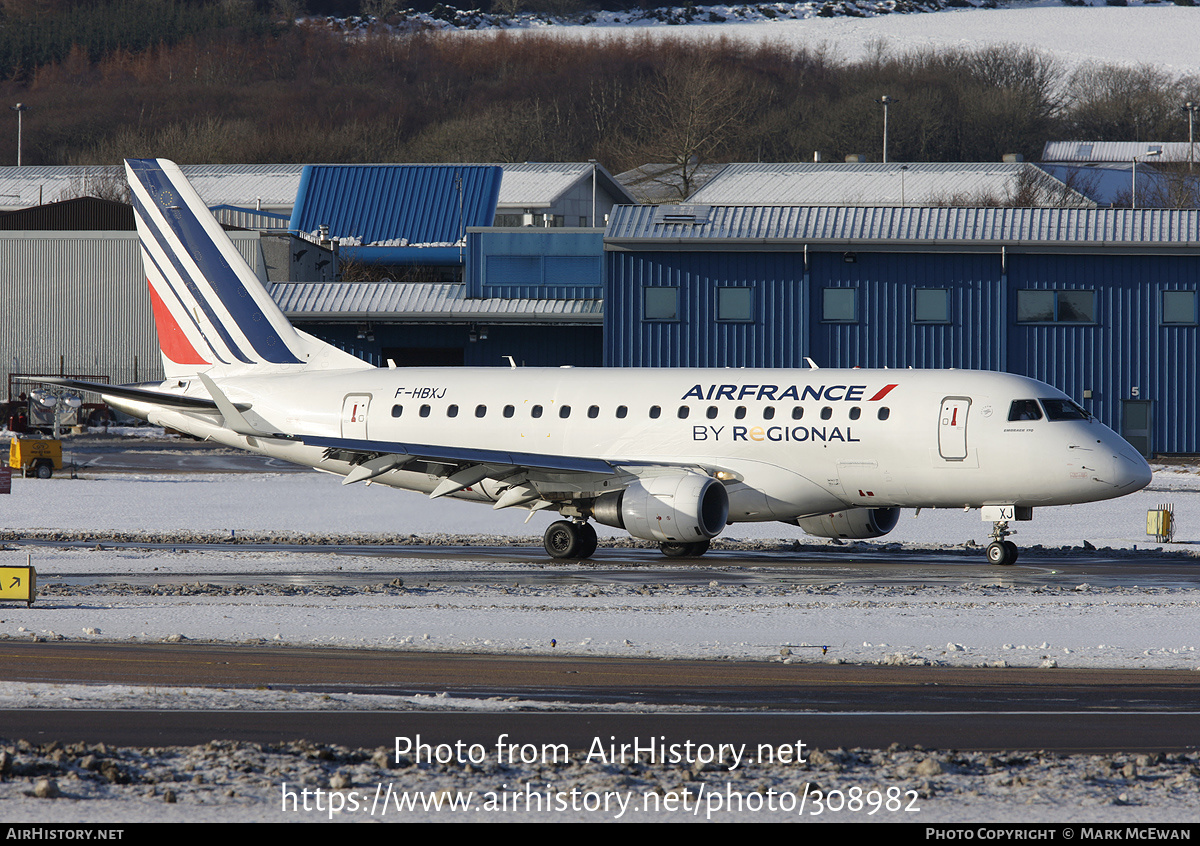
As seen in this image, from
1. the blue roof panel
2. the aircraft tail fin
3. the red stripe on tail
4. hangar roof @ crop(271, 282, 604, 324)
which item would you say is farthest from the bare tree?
the red stripe on tail

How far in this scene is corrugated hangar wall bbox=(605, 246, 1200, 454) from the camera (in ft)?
180

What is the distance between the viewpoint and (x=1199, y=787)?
1009 cm

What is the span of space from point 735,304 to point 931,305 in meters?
8.03

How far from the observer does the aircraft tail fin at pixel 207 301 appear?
32.6 meters

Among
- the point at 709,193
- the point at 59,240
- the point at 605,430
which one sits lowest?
the point at 605,430

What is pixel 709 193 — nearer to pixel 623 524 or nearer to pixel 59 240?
pixel 59 240

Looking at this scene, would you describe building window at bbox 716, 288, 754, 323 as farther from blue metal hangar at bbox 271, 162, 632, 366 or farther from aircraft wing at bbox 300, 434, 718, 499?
aircraft wing at bbox 300, 434, 718, 499

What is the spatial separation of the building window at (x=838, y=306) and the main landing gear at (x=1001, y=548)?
2940 cm

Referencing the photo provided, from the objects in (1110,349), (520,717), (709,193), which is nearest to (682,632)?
(520,717)

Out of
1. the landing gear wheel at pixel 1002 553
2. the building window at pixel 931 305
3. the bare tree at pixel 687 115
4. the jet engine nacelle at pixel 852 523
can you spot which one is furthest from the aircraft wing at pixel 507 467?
the bare tree at pixel 687 115

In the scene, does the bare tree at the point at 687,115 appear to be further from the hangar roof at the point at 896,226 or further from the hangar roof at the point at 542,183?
the hangar roof at the point at 896,226

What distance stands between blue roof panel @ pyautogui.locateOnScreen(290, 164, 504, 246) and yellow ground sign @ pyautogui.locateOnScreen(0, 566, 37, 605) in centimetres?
6799

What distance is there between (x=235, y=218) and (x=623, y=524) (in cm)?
6913

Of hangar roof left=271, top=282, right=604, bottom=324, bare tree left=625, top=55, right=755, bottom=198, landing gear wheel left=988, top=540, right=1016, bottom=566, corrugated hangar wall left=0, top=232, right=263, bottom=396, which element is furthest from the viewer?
bare tree left=625, top=55, right=755, bottom=198
